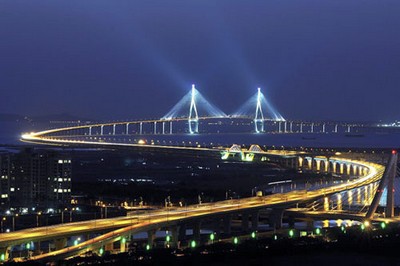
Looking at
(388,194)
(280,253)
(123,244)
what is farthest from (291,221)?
(280,253)

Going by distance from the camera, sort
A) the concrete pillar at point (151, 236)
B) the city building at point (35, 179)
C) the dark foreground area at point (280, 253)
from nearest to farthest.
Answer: the dark foreground area at point (280, 253) < the concrete pillar at point (151, 236) < the city building at point (35, 179)

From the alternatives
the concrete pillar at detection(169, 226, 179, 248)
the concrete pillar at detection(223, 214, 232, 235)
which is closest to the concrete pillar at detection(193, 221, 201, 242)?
the concrete pillar at detection(169, 226, 179, 248)

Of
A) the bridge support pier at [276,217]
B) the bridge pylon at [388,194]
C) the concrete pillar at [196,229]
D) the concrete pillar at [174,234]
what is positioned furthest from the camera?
the bridge support pier at [276,217]

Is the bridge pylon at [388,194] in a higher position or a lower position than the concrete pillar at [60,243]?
higher

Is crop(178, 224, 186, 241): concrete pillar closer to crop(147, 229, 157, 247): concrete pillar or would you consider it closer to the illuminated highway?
the illuminated highway

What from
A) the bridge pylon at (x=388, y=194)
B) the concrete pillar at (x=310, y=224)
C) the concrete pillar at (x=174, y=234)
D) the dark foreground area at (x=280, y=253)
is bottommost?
the concrete pillar at (x=310, y=224)

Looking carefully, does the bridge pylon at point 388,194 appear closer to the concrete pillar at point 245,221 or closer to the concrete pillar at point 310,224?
the concrete pillar at point 310,224

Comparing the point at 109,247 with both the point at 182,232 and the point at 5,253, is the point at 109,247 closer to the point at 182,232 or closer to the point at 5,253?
the point at 5,253

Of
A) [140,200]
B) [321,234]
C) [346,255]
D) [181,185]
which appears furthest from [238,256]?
[181,185]

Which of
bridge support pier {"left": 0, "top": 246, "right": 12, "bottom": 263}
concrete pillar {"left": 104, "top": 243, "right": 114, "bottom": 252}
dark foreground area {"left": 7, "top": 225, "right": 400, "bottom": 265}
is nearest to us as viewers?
dark foreground area {"left": 7, "top": 225, "right": 400, "bottom": 265}

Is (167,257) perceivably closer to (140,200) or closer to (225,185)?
(140,200)

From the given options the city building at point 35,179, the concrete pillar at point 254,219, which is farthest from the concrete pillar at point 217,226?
the city building at point 35,179
